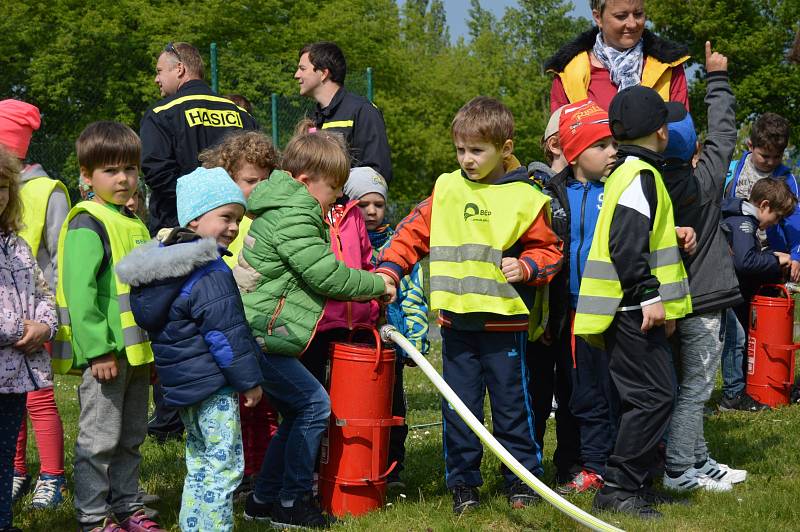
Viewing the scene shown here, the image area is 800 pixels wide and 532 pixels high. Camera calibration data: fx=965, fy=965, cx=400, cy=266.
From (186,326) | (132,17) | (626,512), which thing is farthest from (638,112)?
(132,17)

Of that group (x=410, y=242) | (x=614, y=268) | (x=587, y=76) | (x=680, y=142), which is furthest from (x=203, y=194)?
(x=587, y=76)

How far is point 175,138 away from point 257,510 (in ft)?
9.50

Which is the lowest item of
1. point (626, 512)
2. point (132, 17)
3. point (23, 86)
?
point (626, 512)

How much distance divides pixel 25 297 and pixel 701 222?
338cm

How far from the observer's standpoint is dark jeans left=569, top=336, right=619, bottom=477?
17.1 ft

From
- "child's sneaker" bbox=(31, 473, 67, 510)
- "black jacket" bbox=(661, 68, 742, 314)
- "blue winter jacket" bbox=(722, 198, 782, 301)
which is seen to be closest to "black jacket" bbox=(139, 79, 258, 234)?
"child's sneaker" bbox=(31, 473, 67, 510)

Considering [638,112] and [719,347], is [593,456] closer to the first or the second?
[719,347]

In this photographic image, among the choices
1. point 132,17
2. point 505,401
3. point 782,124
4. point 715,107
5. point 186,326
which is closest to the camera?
point 186,326

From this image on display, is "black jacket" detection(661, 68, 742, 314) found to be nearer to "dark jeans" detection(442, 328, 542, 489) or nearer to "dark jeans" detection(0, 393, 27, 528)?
"dark jeans" detection(442, 328, 542, 489)

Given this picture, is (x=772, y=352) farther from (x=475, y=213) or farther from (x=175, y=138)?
(x=175, y=138)

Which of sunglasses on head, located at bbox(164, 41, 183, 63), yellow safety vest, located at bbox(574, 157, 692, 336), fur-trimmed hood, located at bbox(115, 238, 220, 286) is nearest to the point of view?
fur-trimmed hood, located at bbox(115, 238, 220, 286)

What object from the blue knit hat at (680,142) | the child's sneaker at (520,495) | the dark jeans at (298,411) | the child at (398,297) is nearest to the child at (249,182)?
the child at (398,297)

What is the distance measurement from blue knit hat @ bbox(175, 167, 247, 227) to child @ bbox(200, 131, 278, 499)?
0.97m

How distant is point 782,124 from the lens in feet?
27.3
